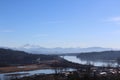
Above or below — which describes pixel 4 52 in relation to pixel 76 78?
above

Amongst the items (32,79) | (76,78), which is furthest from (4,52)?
(76,78)

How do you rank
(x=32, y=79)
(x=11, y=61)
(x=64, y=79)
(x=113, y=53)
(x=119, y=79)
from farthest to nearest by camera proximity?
(x=113, y=53), (x=11, y=61), (x=32, y=79), (x=64, y=79), (x=119, y=79)

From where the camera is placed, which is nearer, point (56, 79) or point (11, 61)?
point (56, 79)

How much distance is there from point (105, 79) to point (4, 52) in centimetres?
4840

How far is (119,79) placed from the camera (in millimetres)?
25266

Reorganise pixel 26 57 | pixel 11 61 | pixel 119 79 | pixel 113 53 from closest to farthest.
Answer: pixel 119 79 < pixel 11 61 < pixel 26 57 < pixel 113 53

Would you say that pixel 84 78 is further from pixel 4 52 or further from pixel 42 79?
pixel 4 52

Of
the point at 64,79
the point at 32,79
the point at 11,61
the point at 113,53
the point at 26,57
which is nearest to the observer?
the point at 64,79

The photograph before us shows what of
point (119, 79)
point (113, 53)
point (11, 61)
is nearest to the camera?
point (119, 79)

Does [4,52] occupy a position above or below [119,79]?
above

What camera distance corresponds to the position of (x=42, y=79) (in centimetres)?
2842

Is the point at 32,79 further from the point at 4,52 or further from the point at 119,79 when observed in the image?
the point at 4,52

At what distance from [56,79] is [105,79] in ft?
16.4

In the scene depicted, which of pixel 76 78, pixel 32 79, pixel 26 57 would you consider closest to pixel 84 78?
pixel 76 78
